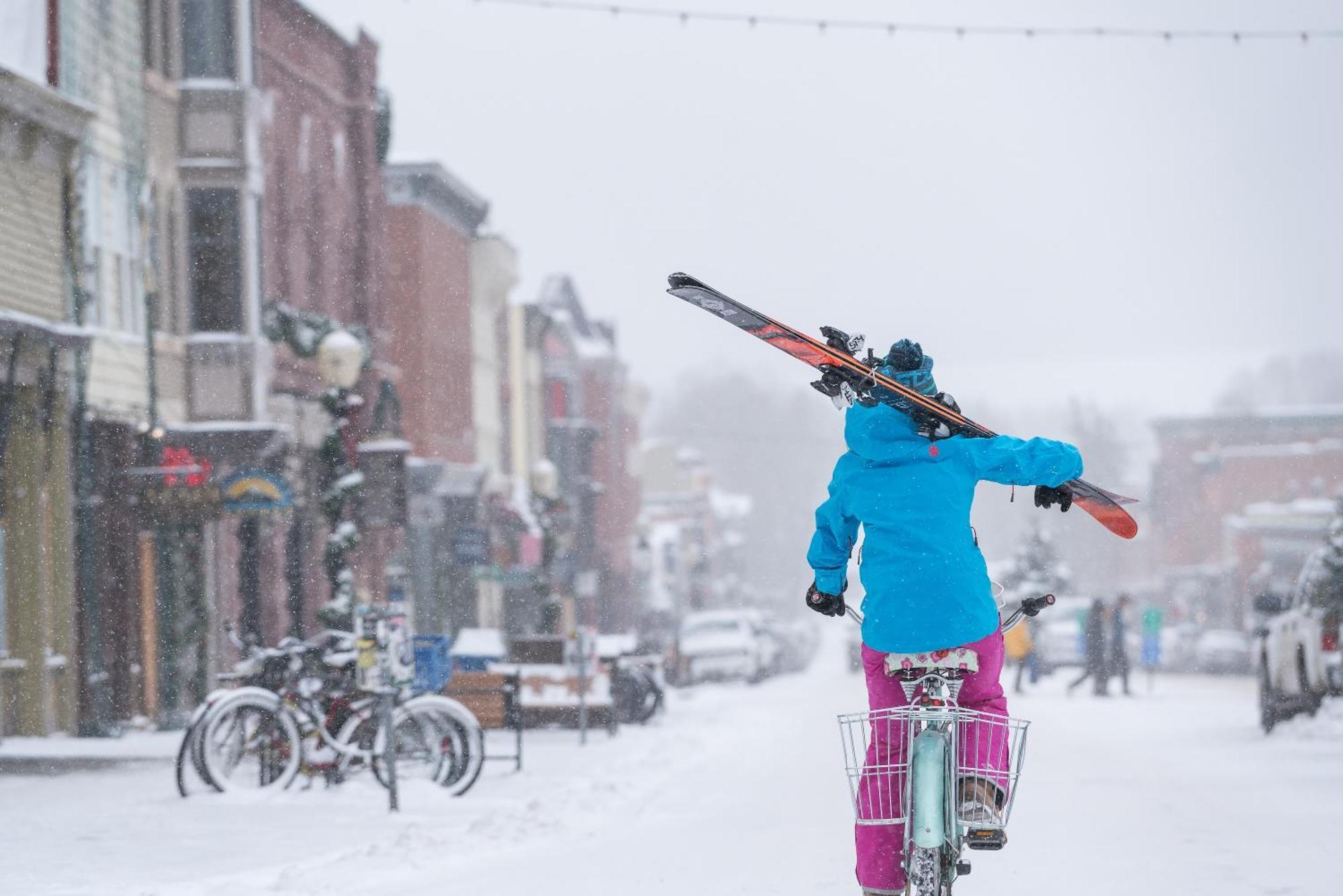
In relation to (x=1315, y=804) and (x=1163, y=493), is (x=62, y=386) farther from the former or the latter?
(x=1163, y=493)

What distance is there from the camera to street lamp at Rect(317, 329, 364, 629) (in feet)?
52.9

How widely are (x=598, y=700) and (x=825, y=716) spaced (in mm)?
3917

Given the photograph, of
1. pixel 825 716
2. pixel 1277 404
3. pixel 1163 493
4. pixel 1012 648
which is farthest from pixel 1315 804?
pixel 1277 404

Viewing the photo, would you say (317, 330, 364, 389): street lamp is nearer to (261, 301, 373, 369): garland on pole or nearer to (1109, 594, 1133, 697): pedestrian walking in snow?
(261, 301, 373, 369): garland on pole

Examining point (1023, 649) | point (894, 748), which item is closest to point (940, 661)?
point (894, 748)

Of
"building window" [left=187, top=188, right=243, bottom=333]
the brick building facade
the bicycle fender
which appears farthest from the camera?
the brick building facade

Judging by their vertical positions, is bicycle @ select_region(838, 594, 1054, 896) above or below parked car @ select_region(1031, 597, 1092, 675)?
above

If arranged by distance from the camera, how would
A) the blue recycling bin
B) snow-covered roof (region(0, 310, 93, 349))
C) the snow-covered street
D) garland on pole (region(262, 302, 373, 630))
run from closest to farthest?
the snow-covered street, the blue recycling bin, garland on pole (region(262, 302, 373, 630)), snow-covered roof (region(0, 310, 93, 349))

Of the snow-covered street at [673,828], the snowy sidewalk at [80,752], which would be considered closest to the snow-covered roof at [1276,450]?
the snow-covered street at [673,828]

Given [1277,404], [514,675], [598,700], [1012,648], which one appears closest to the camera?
[514,675]

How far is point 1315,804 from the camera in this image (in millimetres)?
11750

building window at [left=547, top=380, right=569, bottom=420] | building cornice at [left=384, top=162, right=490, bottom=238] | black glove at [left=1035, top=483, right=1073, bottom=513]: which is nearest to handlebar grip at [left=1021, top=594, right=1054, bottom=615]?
black glove at [left=1035, top=483, right=1073, bottom=513]

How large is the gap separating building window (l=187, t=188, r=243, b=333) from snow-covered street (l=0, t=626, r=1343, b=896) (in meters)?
9.37

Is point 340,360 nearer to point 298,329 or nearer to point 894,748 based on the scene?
point 298,329
